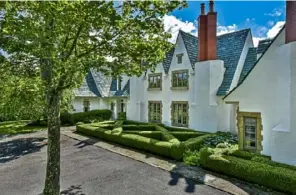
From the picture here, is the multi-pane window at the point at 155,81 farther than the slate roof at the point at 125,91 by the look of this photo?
No

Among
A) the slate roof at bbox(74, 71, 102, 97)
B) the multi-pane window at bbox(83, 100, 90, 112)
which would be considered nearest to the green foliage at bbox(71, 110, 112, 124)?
the multi-pane window at bbox(83, 100, 90, 112)

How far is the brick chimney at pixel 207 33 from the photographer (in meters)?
16.2

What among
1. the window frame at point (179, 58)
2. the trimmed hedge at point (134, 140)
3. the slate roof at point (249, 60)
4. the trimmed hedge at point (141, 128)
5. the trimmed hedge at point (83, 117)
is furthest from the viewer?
the trimmed hedge at point (83, 117)

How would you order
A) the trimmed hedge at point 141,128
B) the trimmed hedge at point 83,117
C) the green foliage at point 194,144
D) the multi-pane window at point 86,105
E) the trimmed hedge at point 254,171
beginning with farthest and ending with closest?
the multi-pane window at point 86,105 → the trimmed hedge at point 83,117 → the trimmed hedge at point 141,128 → the green foliage at point 194,144 → the trimmed hedge at point 254,171

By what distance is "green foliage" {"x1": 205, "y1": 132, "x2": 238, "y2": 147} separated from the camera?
13.6 m

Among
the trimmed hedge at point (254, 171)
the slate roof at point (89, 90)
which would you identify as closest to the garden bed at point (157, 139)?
the trimmed hedge at point (254, 171)

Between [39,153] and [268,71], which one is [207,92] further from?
[39,153]

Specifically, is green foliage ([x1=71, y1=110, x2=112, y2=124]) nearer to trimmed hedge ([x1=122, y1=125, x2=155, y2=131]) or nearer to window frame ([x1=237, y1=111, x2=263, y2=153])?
trimmed hedge ([x1=122, y1=125, x2=155, y2=131])

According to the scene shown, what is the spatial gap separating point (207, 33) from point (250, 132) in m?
8.37

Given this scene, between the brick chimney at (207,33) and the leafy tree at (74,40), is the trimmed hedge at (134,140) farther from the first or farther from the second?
the brick chimney at (207,33)

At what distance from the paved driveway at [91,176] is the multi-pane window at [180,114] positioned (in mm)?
8442

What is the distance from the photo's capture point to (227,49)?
18891 millimetres

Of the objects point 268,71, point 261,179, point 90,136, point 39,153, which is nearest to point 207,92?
point 268,71

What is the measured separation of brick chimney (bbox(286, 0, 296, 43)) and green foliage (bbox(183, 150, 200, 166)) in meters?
7.13
